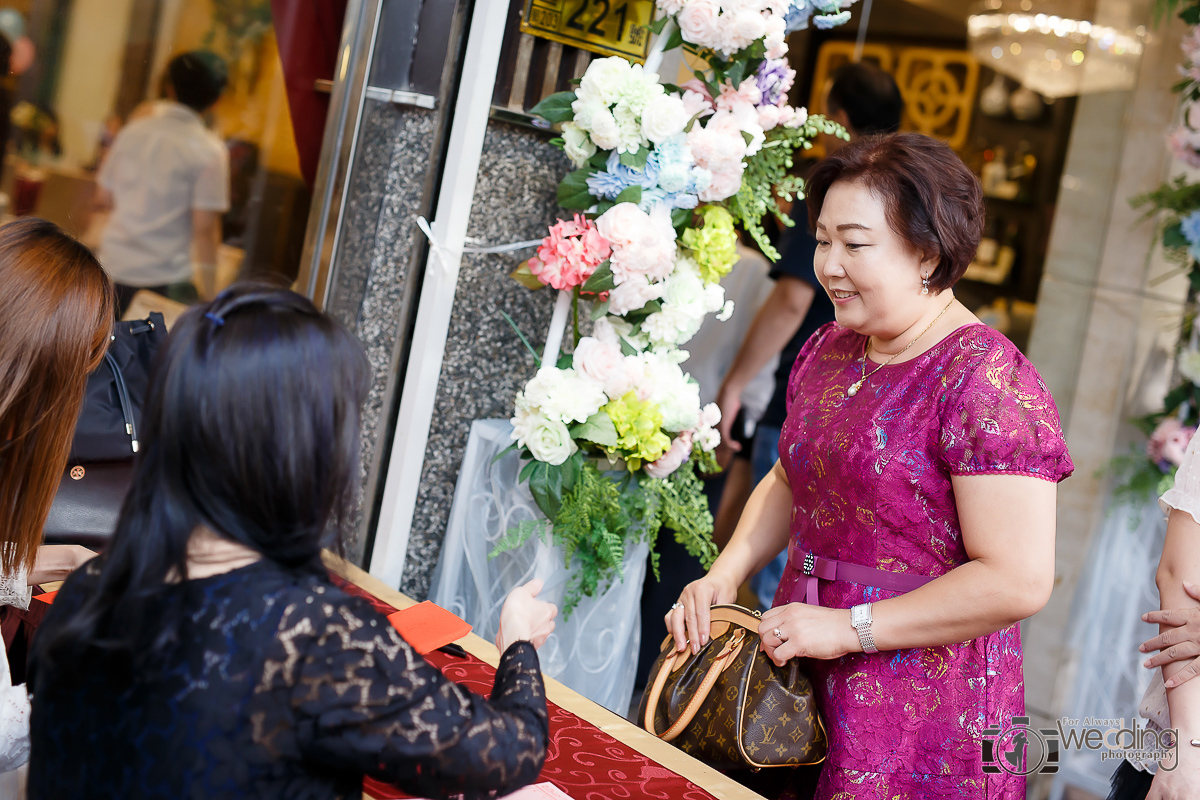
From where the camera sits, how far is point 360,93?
2.44 meters

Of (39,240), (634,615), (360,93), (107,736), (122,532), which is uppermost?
(360,93)

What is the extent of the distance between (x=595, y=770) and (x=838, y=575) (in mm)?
481

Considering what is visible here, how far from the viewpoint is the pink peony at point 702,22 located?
1.99m

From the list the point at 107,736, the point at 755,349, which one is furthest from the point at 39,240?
the point at 755,349

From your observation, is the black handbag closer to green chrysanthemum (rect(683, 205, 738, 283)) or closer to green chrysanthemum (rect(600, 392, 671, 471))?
green chrysanthemum (rect(600, 392, 671, 471))

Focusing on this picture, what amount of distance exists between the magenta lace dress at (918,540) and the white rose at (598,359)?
0.62 m

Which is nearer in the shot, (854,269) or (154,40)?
(854,269)

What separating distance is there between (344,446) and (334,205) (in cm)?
167

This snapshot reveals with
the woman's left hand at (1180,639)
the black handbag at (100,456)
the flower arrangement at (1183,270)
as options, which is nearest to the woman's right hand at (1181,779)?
the woman's left hand at (1180,639)

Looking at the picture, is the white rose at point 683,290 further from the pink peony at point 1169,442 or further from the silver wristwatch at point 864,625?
the pink peony at point 1169,442

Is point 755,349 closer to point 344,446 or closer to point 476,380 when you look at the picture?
point 476,380

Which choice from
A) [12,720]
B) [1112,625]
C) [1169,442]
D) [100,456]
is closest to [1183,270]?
[1169,442]

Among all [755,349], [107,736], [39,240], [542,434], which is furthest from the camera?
[755,349]

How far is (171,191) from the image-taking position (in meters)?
2.60
